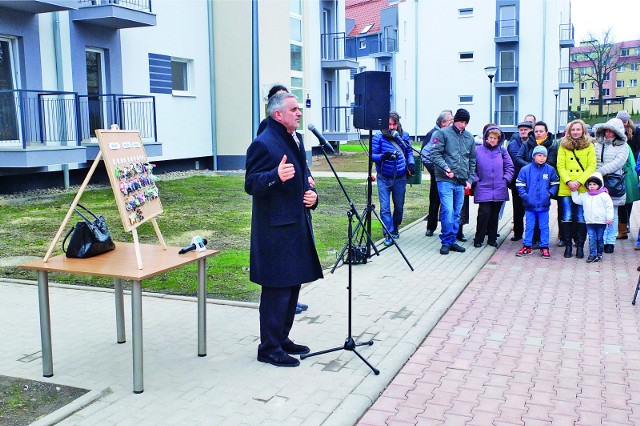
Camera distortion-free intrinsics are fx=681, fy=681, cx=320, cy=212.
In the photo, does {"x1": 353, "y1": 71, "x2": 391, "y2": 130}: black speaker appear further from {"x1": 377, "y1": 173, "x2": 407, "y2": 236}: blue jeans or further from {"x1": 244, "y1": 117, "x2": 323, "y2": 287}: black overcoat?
{"x1": 244, "y1": 117, "x2": 323, "y2": 287}: black overcoat

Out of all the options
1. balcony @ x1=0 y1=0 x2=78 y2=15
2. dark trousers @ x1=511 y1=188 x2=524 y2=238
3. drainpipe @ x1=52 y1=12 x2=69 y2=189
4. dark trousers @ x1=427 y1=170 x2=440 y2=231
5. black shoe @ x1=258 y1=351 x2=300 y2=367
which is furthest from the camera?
drainpipe @ x1=52 y1=12 x2=69 y2=189

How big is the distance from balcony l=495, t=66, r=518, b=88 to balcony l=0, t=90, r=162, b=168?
3142cm

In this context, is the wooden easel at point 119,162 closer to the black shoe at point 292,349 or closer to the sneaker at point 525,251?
the black shoe at point 292,349

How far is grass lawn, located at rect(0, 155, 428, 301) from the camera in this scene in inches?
309

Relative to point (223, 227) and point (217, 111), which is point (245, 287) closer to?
point (223, 227)

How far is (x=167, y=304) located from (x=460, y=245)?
5.06m

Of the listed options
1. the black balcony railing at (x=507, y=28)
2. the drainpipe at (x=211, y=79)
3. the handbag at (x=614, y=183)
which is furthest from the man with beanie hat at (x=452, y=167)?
the black balcony railing at (x=507, y=28)

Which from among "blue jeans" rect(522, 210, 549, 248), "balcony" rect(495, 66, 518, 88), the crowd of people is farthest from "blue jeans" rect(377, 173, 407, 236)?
"balcony" rect(495, 66, 518, 88)

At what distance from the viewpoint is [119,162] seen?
4.74 meters

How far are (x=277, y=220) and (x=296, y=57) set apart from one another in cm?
2256

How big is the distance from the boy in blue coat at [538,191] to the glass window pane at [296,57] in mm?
17923

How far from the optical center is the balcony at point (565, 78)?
46.6m

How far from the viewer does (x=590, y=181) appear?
9.16 metres

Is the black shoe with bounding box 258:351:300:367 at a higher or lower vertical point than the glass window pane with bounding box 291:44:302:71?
lower
